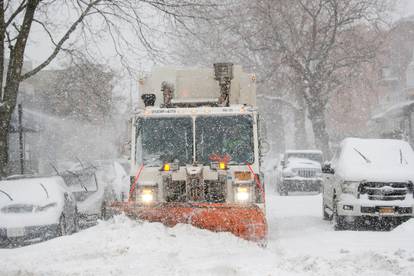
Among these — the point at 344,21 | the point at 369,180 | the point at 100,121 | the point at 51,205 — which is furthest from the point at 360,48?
the point at 51,205

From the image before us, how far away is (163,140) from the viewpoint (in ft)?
40.0

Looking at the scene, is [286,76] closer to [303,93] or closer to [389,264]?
[303,93]

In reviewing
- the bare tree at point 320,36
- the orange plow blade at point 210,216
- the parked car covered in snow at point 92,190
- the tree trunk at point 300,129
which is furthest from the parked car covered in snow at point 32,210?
the tree trunk at point 300,129

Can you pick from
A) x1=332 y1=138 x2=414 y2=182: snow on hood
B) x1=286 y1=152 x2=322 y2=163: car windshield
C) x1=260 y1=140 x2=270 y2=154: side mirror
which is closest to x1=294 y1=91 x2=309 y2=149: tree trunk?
x1=286 y1=152 x2=322 y2=163: car windshield

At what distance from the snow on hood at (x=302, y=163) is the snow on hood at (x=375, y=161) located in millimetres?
10862

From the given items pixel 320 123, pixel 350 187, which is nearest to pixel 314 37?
pixel 320 123

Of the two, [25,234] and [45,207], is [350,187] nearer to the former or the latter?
[45,207]

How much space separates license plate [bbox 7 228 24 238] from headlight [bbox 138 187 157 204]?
278cm

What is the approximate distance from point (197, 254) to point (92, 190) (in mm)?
7828

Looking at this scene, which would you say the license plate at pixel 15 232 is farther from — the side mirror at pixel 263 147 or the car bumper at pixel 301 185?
the car bumper at pixel 301 185

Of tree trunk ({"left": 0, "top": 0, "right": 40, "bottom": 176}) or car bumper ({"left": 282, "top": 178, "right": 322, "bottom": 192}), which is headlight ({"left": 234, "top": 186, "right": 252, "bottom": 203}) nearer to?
tree trunk ({"left": 0, "top": 0, "right": 40, "bottom": 176})

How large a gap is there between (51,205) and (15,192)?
79 cm

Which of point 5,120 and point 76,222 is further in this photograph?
point 5,120

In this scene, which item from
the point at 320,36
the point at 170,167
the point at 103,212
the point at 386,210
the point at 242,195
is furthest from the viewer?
the point at 320,36
